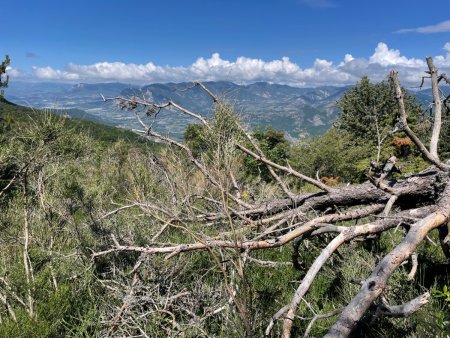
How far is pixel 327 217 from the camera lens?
122 inches

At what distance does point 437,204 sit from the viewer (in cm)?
302

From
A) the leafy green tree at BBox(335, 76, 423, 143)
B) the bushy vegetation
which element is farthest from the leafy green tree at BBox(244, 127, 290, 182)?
the bushy vegetation

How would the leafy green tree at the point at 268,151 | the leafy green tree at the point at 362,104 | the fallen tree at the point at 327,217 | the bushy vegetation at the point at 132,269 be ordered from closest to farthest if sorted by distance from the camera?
the fallen tree at the point at 327,217 → the bushy vegetation at the point at 132,269 → the leafy green tree at the point at 268,151 → the leafy green tree at the point at 362,104

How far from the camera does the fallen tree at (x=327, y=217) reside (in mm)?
2006

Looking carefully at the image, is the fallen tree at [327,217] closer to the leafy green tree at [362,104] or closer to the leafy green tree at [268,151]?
the leafy green tree at [268,151]

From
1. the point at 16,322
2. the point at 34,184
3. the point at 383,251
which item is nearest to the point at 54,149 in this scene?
the point at 34,184

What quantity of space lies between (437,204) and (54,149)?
3808mm

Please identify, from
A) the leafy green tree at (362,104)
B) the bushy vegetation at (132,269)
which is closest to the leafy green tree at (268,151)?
the leafy green tree at (362,104)

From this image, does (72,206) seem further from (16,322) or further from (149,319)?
(149,319)

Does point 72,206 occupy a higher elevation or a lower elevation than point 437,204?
lower

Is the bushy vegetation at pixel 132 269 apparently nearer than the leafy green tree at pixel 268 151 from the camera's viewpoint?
Yes

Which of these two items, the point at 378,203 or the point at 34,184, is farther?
the point at 34,184

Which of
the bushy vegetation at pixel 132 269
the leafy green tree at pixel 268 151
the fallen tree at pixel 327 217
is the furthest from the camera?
the leafy green tree at pixel 268 151

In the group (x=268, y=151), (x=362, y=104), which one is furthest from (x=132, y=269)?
(x=362, y=104)
